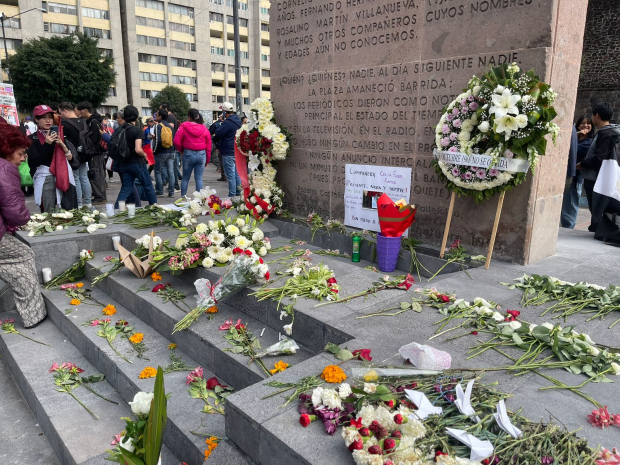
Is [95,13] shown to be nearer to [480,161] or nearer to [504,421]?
[480,161]

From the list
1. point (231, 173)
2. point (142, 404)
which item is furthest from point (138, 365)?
point (231, 173)

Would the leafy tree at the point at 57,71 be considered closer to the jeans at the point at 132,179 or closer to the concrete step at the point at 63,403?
the jeans at the point at 132,179

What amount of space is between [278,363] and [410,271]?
214 centimetres

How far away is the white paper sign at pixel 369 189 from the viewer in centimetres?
504

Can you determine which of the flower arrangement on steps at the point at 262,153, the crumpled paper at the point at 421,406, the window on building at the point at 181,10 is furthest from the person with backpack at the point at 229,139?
the window on building at the point at 181,10

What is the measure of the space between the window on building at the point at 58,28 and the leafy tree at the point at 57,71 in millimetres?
9111

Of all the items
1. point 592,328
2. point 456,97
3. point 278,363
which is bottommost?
point 278,363

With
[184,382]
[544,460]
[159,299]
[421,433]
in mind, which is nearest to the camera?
[544,460]

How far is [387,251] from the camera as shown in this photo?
4.43 m

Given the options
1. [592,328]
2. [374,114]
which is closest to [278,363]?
[592,328]

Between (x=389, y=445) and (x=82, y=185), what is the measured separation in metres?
7.84

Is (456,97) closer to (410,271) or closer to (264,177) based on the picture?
(410,271)

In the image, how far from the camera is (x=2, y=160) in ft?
12.5

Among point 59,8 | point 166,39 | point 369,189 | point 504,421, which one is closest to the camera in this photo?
point 504,421
